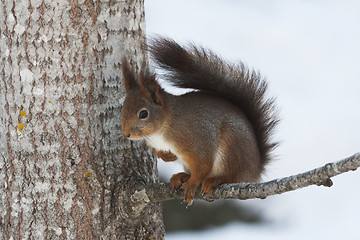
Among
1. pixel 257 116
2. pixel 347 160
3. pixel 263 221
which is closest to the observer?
pixel 347 160

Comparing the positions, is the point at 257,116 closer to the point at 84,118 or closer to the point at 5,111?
the point at 84,118

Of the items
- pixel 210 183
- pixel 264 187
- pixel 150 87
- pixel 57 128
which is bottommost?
pixel 264 187

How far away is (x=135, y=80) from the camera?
1439mm

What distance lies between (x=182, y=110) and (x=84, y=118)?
0.27 meters

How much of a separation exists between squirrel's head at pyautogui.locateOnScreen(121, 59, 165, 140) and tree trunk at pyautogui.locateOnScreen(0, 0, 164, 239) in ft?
0.20

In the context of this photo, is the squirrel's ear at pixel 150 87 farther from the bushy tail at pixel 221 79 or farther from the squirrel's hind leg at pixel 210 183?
the squirrel's hind leg at pixel 210 183

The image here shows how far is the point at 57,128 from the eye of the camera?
1.37m

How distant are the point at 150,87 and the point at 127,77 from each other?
0.07 metres

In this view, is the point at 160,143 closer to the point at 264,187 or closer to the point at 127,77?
the point at 127,77

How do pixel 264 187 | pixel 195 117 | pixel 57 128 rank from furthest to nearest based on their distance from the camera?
pixel 195 117 < pixel 57 128 < pixel 264 187

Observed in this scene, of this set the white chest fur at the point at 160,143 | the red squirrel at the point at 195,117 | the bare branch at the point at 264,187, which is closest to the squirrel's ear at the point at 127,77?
the red squirrel at the point at 195,117

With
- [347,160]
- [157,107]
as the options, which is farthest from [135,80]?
[347,160]

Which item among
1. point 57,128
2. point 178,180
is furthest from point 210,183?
point 57,128

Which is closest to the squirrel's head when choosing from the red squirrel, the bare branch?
the red squirrel
